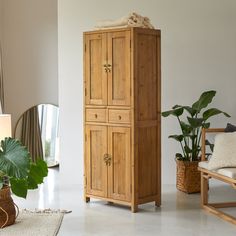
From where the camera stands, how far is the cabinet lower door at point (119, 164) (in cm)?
493

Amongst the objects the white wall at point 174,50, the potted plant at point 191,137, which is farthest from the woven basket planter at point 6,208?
the potted plant at point 191,137

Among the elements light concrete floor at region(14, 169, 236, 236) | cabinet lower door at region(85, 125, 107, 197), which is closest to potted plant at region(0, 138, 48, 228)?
light concrete floor at region(14, 169, 236, 236)

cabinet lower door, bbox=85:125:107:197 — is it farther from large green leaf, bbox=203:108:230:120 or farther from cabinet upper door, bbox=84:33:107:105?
large green leaf, bbox=203:108:230:120

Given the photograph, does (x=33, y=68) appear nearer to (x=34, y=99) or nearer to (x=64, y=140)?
(x=34, y=99)

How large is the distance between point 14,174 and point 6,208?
0.39 metres

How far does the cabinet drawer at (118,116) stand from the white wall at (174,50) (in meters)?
1.12

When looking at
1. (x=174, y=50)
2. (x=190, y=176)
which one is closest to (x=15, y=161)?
(x=190, y=176)

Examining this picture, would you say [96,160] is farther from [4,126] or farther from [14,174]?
[14,174]

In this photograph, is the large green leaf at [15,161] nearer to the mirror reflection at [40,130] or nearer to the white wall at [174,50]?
the white wall at [174,50]

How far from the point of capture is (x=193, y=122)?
18.0 ft

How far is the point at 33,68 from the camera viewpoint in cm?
682

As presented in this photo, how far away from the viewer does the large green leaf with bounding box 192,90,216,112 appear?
5555 millimetres

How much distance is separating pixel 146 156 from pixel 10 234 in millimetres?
1553

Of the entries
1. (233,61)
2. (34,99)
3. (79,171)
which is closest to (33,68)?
(34,99)
